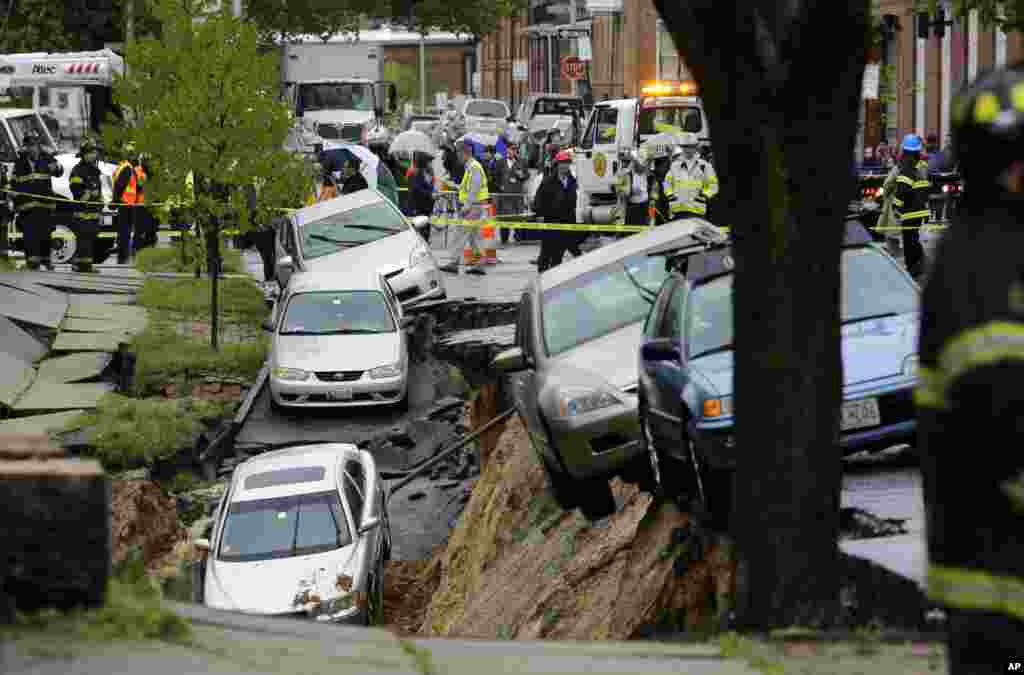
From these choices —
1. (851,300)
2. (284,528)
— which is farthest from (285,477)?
(851,300)

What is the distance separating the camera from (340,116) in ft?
185

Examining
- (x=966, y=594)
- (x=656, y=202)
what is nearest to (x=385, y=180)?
(x=656, y=202)

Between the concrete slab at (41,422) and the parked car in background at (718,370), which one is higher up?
the parked car in background at (718,370)

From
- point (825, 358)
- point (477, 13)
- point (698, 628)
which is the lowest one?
point (698, 628)

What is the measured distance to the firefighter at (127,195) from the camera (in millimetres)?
32094

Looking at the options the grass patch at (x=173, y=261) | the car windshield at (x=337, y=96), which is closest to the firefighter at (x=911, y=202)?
the grass patch at (x=173, y=261)

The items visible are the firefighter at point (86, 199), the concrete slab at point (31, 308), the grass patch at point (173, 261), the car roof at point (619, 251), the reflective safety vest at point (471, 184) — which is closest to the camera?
the car roof at point (619, 251)

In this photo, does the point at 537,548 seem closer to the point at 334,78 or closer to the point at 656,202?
the point at 656,202

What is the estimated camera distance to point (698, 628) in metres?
8.57

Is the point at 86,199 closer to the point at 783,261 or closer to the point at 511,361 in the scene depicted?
the point at 511,361

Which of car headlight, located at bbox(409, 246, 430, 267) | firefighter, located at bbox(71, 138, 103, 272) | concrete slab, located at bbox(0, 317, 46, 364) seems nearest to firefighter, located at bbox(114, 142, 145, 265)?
firefighter, located at bbox(71, 138, 103, 272)

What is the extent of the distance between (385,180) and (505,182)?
999 centimetres

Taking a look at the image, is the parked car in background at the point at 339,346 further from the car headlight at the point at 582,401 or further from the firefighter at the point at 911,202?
the car headlight at the point at 582,401

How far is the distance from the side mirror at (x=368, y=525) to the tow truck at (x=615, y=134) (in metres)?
18.1
